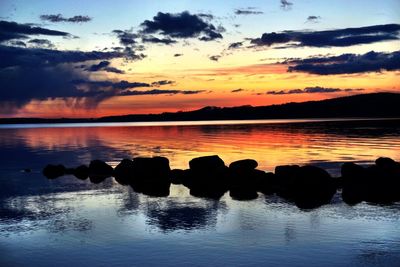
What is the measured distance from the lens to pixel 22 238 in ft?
67.5

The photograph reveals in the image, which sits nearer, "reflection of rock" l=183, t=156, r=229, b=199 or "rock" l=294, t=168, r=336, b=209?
"rock" l=294, t=168, r=336, b=209

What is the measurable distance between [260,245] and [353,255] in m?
3.72

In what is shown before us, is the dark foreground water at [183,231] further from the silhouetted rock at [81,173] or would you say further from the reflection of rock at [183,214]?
the silhouetted rock at [81,173]

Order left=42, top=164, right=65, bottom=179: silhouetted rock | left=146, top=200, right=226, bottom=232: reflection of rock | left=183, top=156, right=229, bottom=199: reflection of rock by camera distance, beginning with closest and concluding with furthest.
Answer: left=146, top=200, right=226, bottom=232: reflection of rock
left=183, top=156, right=229, bottom=199: reflection of rock
left=42, top=164, right=65, bottom=179: silhouetted rock

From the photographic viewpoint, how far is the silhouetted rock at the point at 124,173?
1612 inches

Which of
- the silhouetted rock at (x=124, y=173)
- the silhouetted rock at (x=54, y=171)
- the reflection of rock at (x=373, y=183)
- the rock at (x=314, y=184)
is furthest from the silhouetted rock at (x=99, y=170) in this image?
the reflection of rock at (x=373, y=183)

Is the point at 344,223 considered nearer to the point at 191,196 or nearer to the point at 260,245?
the point at 260,245

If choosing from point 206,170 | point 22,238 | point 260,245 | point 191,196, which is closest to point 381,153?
point 206,170

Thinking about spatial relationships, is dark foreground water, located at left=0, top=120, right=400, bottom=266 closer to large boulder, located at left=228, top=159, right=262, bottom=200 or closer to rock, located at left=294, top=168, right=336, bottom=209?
rock, located at left=294, top=168, right=336, bottom=209

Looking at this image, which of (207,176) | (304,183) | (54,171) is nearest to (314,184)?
(304,183)

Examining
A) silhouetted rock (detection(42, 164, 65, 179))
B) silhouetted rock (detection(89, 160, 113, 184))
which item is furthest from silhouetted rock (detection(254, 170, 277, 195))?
silhouetted rock (detection(42, 164, 65, 179))

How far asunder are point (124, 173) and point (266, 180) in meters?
13.6

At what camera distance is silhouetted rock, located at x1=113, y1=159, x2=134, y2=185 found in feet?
134

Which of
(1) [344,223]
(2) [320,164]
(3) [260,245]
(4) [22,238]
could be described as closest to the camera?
(3) [260,245]
